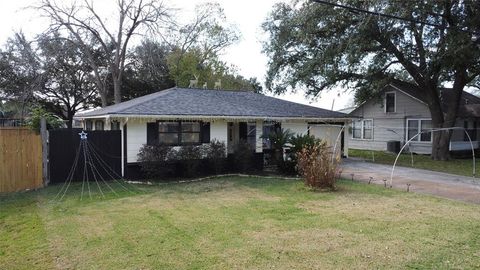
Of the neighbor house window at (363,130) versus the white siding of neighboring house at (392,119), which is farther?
the neighbor house window at (363,130)

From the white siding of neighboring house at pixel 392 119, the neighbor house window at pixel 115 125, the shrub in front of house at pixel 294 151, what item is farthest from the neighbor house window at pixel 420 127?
the neighbor house window at pixel 115 125

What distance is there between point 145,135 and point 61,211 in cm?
544

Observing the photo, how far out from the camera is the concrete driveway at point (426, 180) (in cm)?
1075

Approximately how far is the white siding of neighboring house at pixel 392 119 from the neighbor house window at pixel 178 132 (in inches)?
499

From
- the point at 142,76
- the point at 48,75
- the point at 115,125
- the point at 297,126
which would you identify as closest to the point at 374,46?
A: the point at 297,126

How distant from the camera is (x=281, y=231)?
682cm

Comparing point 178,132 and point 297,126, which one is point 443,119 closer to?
point 297,126

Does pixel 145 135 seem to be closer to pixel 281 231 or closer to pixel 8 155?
pixel 8 155

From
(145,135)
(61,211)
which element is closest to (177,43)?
(145,135)

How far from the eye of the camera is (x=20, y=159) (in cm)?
1098

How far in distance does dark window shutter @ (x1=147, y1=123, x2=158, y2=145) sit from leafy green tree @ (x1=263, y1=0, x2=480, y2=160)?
337 inches

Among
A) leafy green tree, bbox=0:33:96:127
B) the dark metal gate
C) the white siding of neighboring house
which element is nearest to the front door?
the dark metal gate

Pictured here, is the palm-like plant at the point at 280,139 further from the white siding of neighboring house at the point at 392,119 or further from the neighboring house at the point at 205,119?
the white siding of neighboring house at the point at 392,119

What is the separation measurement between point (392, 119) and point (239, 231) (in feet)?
71.2
